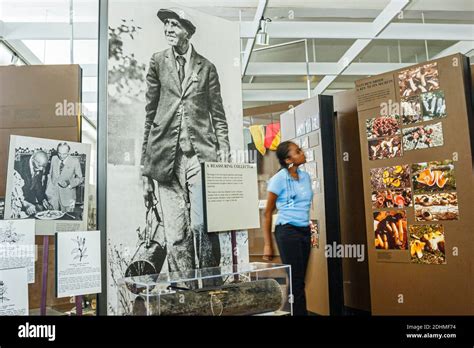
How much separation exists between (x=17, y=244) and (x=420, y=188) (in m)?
2.83

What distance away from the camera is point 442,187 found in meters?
3.12

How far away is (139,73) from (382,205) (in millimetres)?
2287

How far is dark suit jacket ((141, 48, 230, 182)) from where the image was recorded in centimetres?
243

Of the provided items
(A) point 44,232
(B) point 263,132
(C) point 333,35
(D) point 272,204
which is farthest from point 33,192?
(C) point 333,35

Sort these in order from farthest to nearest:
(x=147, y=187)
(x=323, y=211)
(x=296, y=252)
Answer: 1. (x=323, y=211)
2. (x=296, y=252)
3. (x=147, y=187)

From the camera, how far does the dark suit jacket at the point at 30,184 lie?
2.03 m

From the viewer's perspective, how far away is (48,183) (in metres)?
2.08

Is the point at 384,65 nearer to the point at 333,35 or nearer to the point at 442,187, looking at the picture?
the point at 333,35

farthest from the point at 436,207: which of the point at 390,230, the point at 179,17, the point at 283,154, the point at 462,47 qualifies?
the point at 462,47

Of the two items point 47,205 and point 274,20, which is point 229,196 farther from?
point 274,20

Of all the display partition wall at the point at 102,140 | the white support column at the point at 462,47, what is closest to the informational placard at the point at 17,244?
the display partition wall at the point at 102,140

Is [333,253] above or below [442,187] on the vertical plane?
below

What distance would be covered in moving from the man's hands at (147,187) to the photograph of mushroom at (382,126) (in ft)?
6.87

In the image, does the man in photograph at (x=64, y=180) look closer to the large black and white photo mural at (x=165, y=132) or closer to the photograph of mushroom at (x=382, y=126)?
the large black and white photo mural at (x=165, y=132)
